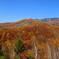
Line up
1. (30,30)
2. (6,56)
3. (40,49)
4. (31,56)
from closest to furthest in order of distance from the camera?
(6,56) < (31,56) < (40,49) < (30,30)

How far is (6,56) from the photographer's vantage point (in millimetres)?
21328

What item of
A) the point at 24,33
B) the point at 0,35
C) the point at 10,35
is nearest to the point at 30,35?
the point at 24,33

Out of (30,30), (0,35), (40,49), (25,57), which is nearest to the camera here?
(25,57)

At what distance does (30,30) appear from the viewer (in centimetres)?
4156

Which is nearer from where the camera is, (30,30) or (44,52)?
(44,52)

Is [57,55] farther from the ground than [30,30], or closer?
closer

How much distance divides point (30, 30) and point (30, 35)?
4.18 metres

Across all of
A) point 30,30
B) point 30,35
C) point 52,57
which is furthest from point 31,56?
point 30,30

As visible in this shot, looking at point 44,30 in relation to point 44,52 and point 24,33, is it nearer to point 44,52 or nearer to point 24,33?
point 24,33

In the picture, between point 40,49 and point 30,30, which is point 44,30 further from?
point 40,49

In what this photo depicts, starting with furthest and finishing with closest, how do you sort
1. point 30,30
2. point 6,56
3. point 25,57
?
point 30,30
point 25,57
point 6,56

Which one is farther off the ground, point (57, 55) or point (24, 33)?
point (24, 33)

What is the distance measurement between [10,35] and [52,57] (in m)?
17.9

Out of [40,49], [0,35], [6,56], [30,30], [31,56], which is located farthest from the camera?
[30,30]
